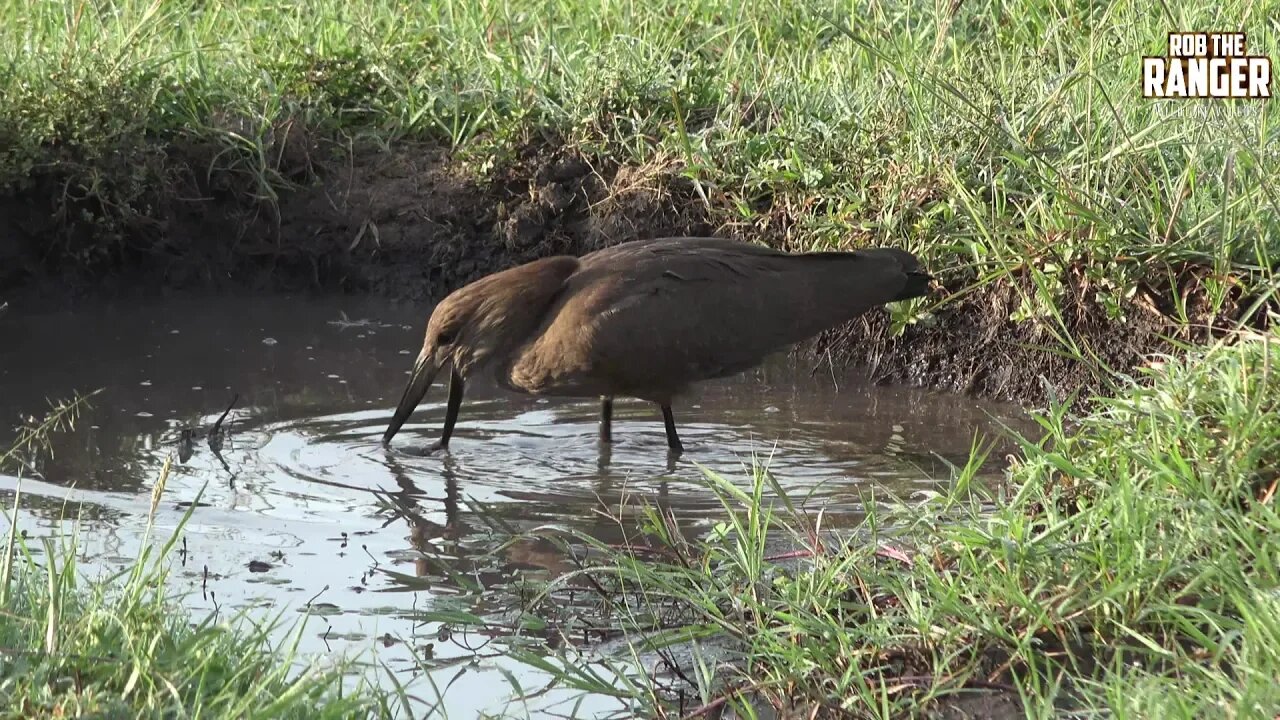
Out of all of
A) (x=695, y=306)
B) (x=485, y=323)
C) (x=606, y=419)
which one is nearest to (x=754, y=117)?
(x=695, y=306)

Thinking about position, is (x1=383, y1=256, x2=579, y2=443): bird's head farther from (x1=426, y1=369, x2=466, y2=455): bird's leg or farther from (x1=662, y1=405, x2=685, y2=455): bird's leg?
(x1=662, y1=405, x2=685, y2=455): bird's leg

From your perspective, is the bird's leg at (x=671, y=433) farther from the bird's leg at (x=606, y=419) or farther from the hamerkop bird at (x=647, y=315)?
the bird's leg at (x=606, y=419)

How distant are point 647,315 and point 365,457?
106cm

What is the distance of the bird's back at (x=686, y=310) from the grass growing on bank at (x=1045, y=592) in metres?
1.47

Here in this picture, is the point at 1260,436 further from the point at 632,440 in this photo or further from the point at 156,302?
the point at 156,302

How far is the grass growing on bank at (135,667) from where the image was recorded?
2764 millimetres

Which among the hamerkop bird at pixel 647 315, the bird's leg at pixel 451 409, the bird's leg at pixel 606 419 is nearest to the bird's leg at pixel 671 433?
the hamerkop bird at pixel 647 315

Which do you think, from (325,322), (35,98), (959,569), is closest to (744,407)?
(325,322)

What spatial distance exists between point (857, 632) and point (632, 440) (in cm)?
250

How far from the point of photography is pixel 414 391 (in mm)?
5539

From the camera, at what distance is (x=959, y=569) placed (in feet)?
11.3

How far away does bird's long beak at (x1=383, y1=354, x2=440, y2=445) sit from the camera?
18.1ft
